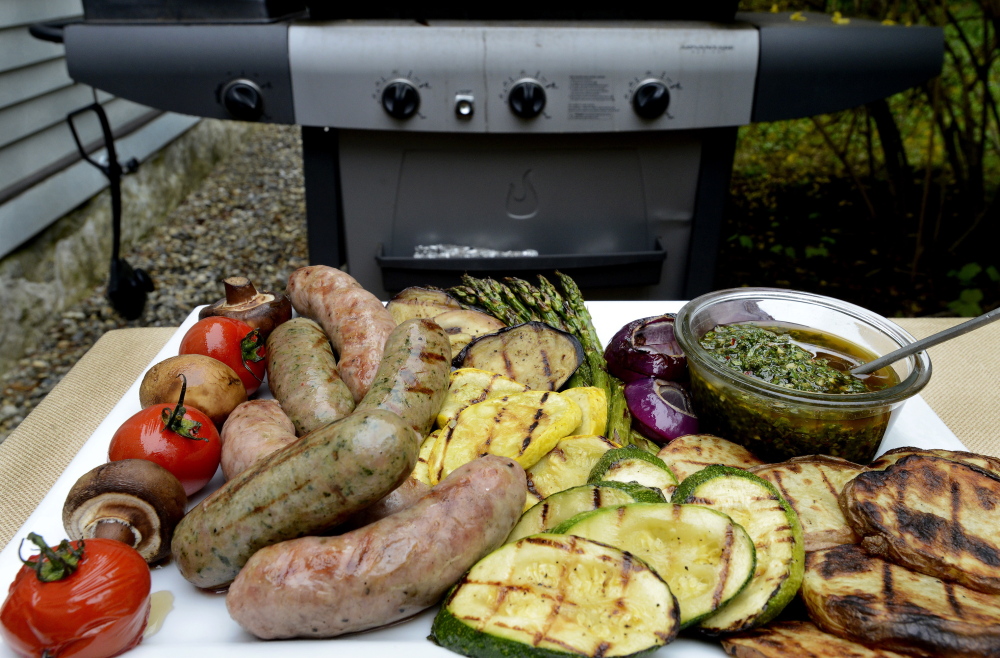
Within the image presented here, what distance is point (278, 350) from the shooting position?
197 centimetres

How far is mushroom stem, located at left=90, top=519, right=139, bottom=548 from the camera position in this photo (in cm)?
142

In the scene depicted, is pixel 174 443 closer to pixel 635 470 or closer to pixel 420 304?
pixel 420 304

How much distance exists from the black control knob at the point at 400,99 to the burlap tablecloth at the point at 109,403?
149 centimetres

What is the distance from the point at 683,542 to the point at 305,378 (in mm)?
1051

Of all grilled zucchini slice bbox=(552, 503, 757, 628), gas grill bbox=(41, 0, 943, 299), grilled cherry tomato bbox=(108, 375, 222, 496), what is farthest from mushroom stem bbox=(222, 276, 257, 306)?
grilled zucchini slice bbox=(552, 503, 757, 628)

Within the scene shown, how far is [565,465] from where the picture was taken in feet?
5.45

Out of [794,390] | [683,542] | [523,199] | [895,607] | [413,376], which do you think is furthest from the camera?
[523,199]

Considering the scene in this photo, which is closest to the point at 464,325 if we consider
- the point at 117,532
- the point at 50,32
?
the point at 117,532

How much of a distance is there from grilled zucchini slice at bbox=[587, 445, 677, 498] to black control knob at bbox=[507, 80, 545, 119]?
1961 millimetres

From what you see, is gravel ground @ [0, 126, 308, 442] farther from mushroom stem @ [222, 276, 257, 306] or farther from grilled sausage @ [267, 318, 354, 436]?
grilled sausage @ [267, 318, 354, 436]

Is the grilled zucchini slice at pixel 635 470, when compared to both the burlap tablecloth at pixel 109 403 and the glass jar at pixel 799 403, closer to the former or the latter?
the glass jar at pixel 799 403

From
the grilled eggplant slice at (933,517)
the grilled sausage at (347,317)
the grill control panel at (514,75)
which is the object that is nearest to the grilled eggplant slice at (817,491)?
the grilled eggplant slice at (933,517)

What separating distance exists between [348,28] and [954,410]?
117 inches

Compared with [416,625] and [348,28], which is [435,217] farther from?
[416,625]
